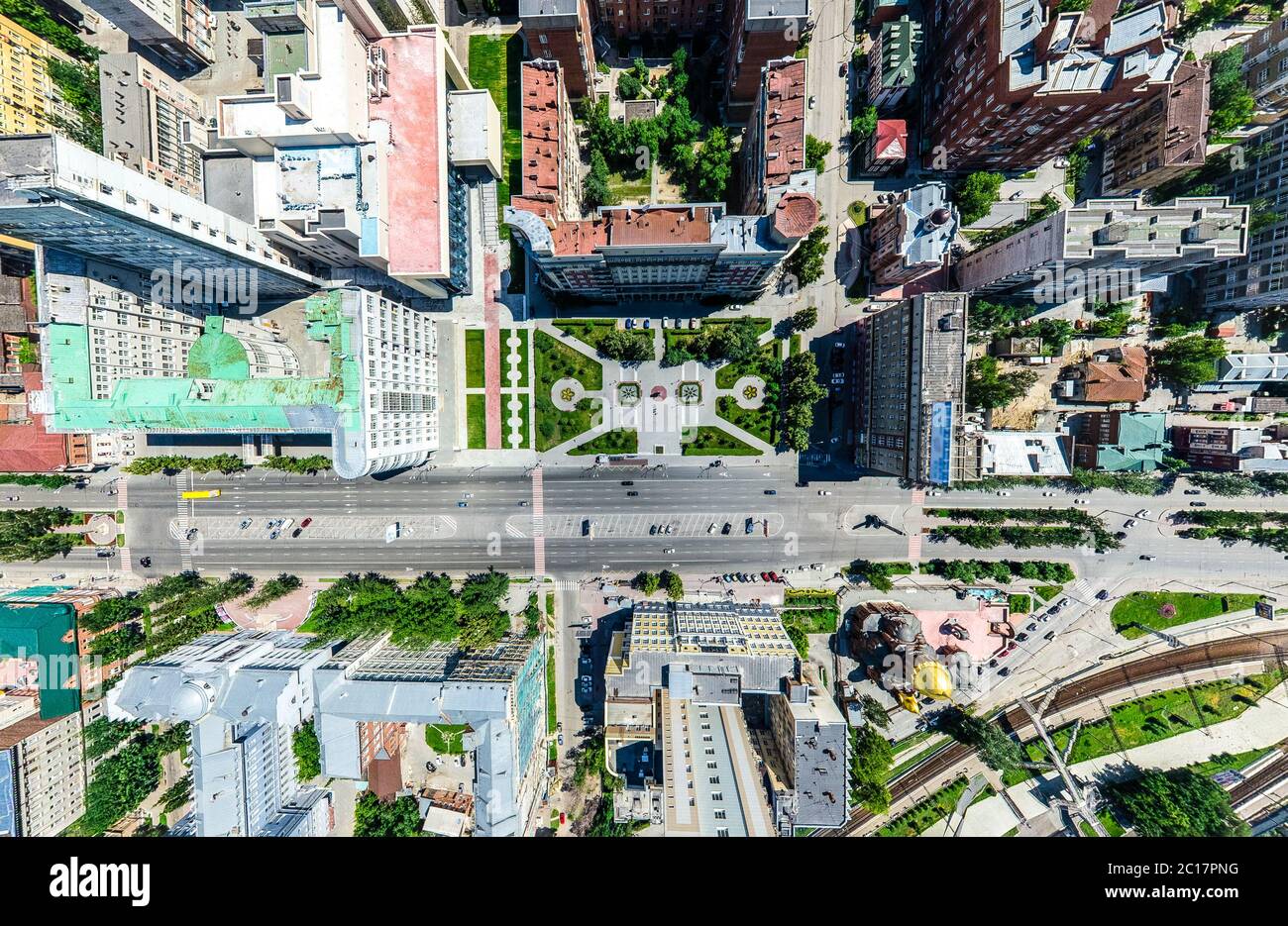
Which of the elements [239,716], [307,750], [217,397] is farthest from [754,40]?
[307,750]

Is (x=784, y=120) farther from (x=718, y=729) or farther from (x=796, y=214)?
(x=718, y=729)

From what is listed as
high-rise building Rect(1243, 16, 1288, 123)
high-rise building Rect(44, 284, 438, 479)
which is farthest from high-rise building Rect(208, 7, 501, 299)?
high-rise building Rect(1243, 16, 1288, 123)

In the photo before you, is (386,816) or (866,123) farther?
(386,816)

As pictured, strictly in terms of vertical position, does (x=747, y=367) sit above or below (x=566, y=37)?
below

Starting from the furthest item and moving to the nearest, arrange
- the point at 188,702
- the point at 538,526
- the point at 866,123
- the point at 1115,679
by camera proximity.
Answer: the point at 538,526, the point at 1115,679, the point at 866,123, the point at 188,702

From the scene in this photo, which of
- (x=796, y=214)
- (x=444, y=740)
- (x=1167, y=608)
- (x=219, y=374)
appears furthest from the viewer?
(x=444, y=740)

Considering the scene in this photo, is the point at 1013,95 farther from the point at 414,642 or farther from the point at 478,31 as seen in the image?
the point at 414,642

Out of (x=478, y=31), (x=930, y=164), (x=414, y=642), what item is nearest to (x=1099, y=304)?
(x=930, y=164)

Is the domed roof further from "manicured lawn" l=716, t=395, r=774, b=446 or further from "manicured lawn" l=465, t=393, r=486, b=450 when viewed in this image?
"manicured lawn" l=716, t=395, r=774, b=446
